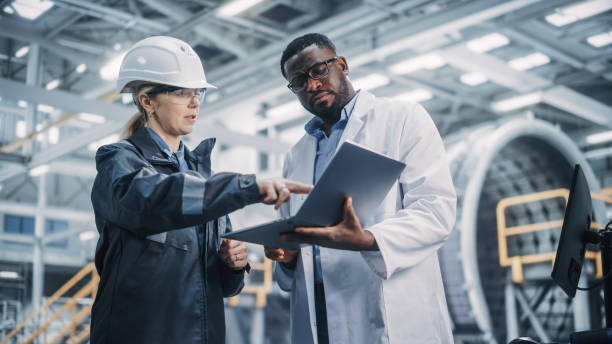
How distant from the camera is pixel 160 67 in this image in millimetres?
2146

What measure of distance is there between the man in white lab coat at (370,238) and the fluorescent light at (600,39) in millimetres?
8306

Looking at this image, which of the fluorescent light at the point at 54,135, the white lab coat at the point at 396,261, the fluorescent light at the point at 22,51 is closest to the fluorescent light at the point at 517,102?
the fluorescent light at the point at 22,51

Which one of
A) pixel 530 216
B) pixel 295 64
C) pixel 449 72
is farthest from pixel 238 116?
pixel 295 64

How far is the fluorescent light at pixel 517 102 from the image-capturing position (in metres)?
10.1

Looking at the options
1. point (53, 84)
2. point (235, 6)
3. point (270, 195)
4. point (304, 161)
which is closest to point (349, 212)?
point (270, 195)

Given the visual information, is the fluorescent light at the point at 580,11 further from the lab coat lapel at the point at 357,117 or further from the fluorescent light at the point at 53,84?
the fluorescent light at the point at 53,84

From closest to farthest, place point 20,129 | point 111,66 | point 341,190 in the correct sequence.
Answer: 1. point 341,190
2. point 111,66
3. point 20,129

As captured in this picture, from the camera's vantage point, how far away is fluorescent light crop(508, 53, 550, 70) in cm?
1023

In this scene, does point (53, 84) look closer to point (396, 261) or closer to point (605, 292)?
point (396, 261)

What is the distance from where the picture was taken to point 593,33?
9125mm

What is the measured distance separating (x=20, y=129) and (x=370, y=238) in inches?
330

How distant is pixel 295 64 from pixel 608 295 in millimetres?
1499

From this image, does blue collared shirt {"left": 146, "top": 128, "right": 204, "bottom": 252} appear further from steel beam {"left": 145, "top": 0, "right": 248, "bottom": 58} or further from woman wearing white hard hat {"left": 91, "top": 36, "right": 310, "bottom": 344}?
steel beam {"left": 145, "top": 0, "right": 248, "bottom": 58}

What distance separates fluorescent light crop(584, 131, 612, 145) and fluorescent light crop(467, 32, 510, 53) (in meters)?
4.61
